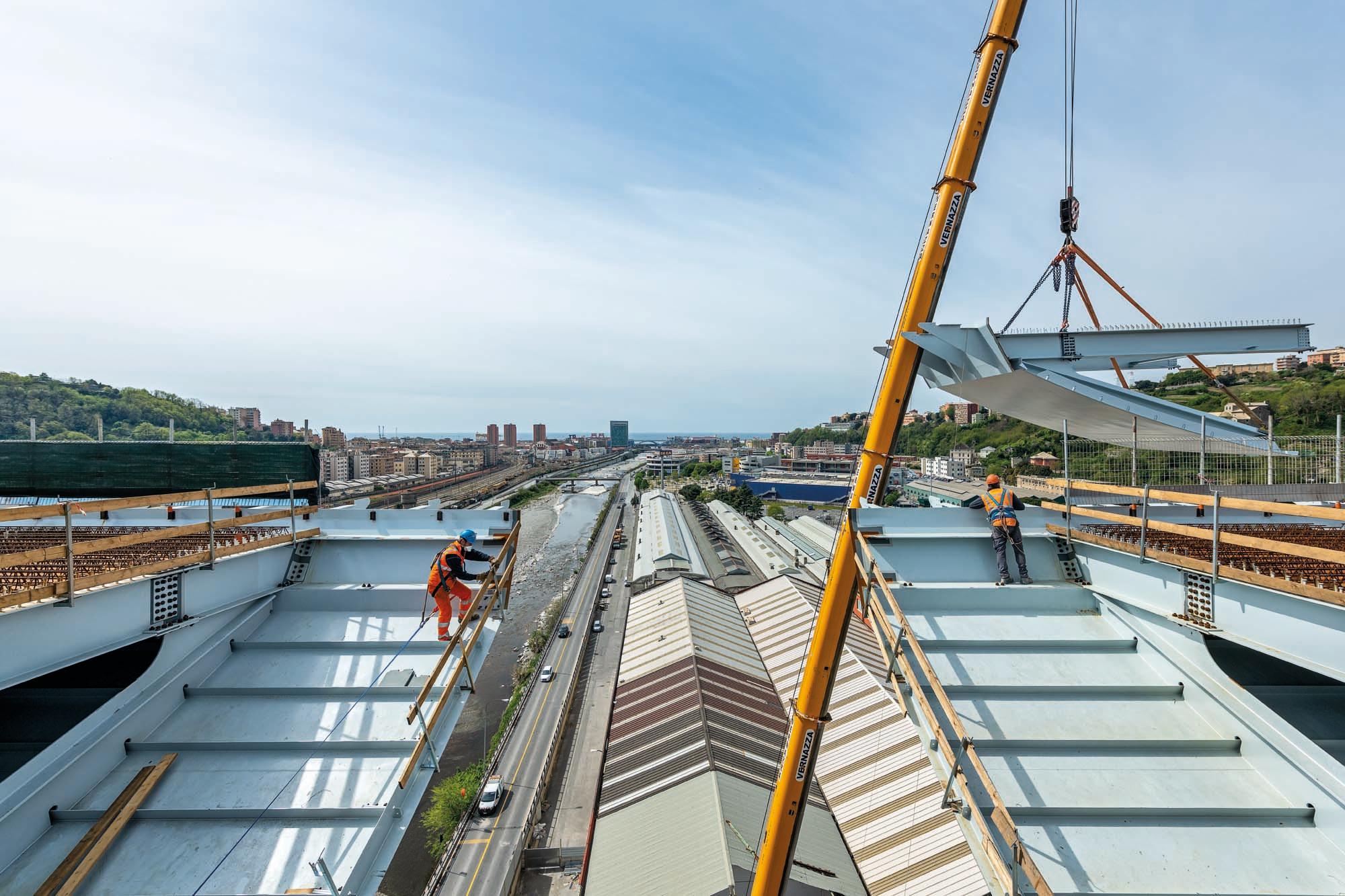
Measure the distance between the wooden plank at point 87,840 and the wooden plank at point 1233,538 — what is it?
9705mm

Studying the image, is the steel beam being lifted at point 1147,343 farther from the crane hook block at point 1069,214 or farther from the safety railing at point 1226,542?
the crane hook block at point 1069,214

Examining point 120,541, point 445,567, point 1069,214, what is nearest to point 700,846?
point 445,567

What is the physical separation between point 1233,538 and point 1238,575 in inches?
17.0

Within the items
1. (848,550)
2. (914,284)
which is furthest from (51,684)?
(914,284)

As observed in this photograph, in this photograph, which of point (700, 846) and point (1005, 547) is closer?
point (1005, 547)

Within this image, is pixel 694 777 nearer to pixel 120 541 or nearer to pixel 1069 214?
pixel 120 541

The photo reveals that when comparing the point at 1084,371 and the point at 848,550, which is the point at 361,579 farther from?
the point at 1084,371

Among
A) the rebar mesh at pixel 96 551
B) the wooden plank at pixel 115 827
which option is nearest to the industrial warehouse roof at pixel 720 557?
the rebar mesh at pixel 96 551

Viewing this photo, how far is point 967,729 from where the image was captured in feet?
16.0

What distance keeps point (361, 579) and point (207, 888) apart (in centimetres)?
435

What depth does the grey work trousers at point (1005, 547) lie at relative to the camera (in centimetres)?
684

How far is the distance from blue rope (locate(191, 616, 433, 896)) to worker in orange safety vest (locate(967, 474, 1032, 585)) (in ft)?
22.3

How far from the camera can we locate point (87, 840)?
4.23 meters

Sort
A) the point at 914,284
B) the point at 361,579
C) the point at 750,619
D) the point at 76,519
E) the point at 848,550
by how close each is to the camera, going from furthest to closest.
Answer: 1. the point at 750,619
2. the point at 76,519
3. the point at 361,579
4. the point at 914,284
5. the point at 848,550
